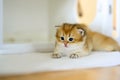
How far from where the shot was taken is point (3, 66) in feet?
4.04

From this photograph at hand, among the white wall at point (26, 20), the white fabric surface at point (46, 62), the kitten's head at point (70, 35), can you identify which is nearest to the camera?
the white fabric surface at point (46, 62)

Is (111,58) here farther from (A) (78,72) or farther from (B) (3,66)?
(B) (3,66)

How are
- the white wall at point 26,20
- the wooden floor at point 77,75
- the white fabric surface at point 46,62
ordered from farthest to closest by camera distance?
the white wall at point 26,20, the white fabric surface at point 46,62, the wooden floor at point 77,75

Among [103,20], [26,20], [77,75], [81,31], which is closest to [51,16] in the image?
[26,20]

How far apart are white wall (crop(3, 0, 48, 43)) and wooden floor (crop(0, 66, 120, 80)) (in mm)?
701

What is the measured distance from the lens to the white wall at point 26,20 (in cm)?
187

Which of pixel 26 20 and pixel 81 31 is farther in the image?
pixel 26 20

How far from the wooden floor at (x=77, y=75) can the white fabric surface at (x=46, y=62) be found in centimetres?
5

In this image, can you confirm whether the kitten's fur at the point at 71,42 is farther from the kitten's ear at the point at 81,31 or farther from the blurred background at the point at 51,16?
the blurred background at the point at 51,16

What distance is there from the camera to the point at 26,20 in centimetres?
203

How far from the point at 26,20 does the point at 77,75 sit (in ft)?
3.40

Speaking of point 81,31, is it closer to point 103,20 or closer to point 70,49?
point 70,49

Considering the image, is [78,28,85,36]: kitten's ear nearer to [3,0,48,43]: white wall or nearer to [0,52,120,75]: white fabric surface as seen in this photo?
[0,52,120,75]: white fabric surface

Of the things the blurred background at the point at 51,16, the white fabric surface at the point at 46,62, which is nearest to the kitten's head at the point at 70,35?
the white fabric surface at the point at 46,62
